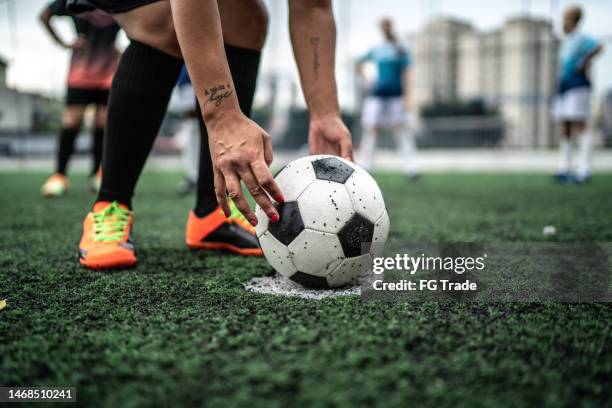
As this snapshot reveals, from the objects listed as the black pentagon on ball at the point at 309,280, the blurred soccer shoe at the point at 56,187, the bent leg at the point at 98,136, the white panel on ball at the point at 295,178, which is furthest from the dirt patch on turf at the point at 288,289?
the bent leg at the point at 98,136

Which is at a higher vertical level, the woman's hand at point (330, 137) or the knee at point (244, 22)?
the knee at point (244, 22)

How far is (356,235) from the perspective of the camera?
1.25 m

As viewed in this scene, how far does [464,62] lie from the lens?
1344 cm

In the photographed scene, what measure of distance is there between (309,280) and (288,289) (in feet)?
0.27

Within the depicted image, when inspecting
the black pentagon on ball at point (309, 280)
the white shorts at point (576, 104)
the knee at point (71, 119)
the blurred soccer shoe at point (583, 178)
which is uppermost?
the white shorts at point (576, 104)

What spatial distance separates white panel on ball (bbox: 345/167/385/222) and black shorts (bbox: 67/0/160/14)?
0.82 metres

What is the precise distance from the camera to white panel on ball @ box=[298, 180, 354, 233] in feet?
4.01

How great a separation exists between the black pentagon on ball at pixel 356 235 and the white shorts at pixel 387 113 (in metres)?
5.20

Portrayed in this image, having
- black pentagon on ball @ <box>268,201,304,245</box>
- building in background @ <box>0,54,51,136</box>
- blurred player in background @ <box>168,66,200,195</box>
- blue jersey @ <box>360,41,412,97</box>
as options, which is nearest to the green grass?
black pentagon on ball @ <box>268,201,304,245</box>

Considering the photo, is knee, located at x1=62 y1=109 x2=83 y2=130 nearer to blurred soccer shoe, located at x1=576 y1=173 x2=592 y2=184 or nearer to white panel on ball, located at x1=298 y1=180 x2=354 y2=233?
white panel on ball, located at x1=298 y1=180 x2=354 y2=233

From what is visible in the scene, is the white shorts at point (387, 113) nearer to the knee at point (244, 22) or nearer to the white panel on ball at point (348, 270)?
the knee at point (244, 22)

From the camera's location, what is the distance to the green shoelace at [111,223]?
1.60 metres

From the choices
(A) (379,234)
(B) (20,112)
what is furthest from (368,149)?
(B) (20,112)

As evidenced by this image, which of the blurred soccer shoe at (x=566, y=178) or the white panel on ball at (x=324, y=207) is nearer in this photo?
the white panel on ball at (x=324, y=207)
